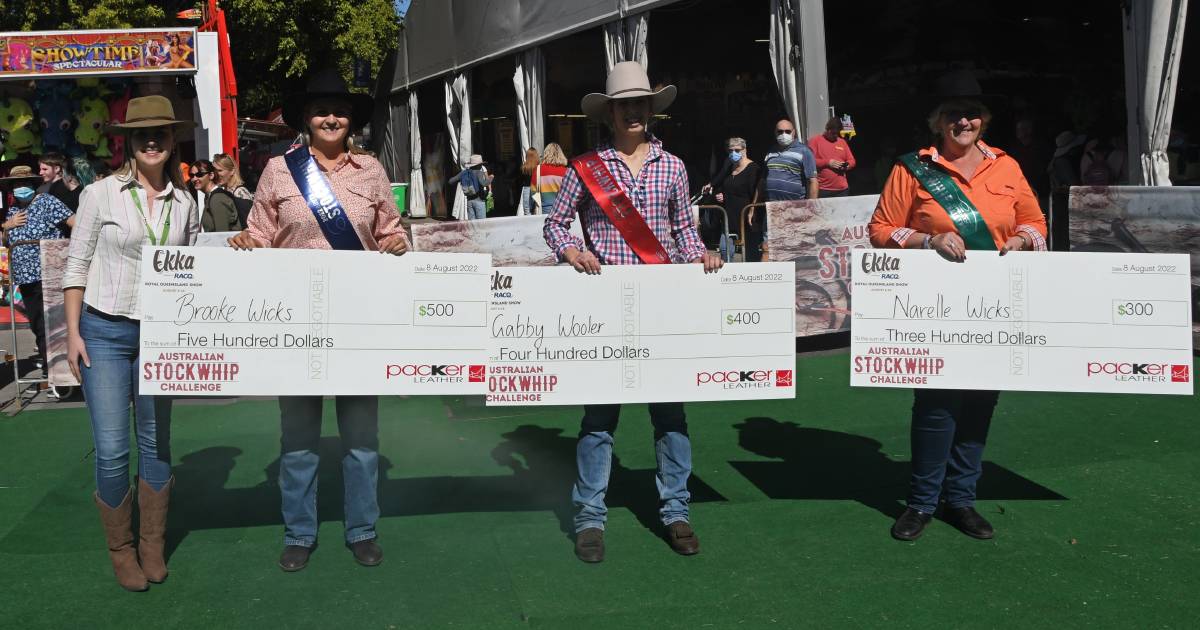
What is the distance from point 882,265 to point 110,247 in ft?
9.78

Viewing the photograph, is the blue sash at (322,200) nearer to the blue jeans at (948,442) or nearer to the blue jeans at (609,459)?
the blue jeans at (609,459)

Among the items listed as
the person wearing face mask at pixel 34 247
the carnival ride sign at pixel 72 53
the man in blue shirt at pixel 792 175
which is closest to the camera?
the person wearing face mask at pixel 34 247

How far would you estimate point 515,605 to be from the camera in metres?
4.35

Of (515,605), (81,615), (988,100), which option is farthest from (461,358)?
(988,100)

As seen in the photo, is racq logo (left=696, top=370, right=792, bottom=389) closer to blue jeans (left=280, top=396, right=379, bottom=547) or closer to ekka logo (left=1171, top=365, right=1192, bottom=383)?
blue jeans (left=280, top=396, right=379, bottom=547)

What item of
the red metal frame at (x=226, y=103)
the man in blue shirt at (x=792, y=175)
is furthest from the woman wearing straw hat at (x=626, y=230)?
the red metal frame at (x=226, y=103)

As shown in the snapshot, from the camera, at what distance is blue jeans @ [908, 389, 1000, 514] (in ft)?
16.2

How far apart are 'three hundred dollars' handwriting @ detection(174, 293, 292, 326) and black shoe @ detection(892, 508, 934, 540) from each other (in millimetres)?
2638

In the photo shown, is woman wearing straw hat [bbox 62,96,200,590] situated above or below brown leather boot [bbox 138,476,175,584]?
above

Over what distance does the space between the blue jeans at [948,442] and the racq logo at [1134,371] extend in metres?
0.44

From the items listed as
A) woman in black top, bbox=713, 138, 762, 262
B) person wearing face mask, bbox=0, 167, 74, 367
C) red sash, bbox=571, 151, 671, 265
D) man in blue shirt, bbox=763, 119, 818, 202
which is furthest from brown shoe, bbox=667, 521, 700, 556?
woman in black top, bbox=713, 138, 762, 262

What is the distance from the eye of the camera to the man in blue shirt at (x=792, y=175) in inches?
478

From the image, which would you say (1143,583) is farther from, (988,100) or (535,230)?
(988,100)

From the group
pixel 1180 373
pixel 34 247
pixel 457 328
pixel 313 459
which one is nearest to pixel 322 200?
pixel 457 328
